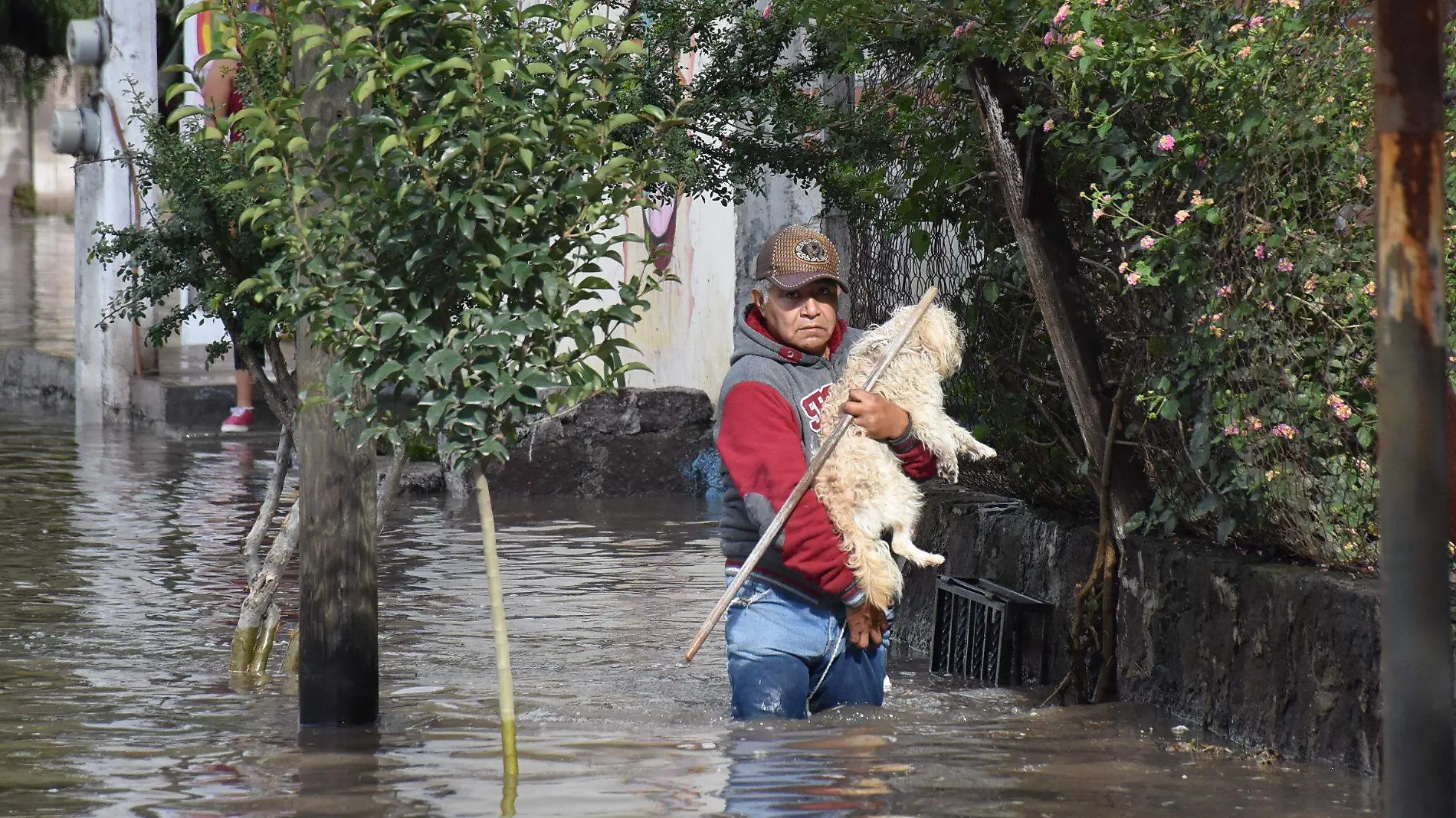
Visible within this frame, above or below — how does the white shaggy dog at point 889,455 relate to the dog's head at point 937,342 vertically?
below

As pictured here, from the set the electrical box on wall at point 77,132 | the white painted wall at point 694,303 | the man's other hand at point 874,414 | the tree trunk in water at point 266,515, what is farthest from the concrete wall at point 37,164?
the man's other hand at point 874,414

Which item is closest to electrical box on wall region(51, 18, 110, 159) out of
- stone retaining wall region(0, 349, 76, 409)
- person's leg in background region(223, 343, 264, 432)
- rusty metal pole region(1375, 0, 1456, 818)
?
person's leg in background region(223, 343, 264, 432)

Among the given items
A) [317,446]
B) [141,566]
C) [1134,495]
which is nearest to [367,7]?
[317,446]

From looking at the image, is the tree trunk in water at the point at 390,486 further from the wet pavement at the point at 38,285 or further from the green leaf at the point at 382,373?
the wet pavement at the point at 38,285

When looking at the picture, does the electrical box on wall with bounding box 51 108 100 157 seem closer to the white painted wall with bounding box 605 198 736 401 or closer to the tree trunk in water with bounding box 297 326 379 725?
the white painted wall with bounding box 605 198 736 401

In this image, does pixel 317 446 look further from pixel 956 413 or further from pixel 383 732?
pixel 956 413

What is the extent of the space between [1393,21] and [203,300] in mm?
5172

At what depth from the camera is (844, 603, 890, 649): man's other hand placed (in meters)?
5.50

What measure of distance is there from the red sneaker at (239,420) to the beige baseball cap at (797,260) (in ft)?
36.5

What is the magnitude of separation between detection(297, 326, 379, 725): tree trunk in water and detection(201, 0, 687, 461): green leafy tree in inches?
25.7

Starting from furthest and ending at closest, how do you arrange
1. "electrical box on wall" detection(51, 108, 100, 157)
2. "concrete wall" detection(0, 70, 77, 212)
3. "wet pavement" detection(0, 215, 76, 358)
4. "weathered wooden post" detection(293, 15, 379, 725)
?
"concrete wall" detection(0, 70, 77, 212)
"wet pavement" detection(0, 215, 76, 358)
"electrical box on wall" detection(51, 108, 100, 157)
"weathered wooden post" detection(293, 15, 379, 725)

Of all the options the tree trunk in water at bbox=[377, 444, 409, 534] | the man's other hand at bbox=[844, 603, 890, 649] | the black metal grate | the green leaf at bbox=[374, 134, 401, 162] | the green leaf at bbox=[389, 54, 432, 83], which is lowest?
the black metal grate

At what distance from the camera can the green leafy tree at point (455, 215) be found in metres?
4.84

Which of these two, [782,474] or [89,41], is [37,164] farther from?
[782,474]
